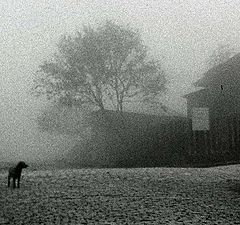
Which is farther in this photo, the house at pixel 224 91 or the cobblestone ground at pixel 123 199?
the house at pixel 224 91

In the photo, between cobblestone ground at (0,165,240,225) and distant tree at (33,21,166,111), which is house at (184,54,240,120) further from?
cobblestone ground at (0,165,240,225)

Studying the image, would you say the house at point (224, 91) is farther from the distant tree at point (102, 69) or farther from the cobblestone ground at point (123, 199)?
the cobblestone ground at point (123, 199)

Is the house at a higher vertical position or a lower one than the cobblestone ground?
higher

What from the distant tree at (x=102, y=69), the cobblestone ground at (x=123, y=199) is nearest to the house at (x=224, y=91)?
the distant tree at (x=102, y=69)

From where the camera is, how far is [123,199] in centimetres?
1050

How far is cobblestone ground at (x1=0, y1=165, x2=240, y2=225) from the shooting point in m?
8.63

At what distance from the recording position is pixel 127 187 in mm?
12430

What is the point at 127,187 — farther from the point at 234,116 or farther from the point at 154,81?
the point at 154,81

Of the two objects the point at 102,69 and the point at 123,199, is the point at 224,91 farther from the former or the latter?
the point at 123,199

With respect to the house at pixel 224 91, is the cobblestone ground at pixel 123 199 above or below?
below

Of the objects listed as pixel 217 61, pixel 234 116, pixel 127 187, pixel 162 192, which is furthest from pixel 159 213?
pixel 217 61

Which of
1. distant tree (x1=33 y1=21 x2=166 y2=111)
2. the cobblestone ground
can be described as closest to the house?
distant tree (x1=33 y1=21 x2=166 y2=111)

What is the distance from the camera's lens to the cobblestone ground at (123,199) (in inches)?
340

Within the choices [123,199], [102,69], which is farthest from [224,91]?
[123,199]
